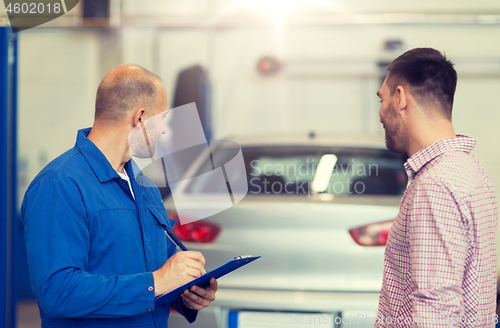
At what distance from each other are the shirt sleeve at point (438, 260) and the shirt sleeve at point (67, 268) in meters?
0.74

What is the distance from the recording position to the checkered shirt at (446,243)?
1328 mm

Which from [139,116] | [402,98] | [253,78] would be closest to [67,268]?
[139,116]

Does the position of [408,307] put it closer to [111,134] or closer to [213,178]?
[111,134]

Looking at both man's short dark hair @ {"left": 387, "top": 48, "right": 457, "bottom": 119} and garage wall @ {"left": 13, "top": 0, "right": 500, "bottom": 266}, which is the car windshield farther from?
man's short dark hair @ {"left": 387, "top": 48, "right": 457, "bottom": 119}

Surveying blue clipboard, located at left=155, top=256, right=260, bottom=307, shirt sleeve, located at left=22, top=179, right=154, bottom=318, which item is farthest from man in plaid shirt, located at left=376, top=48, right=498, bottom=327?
shirt sleeve, located at left=22, top=179, right=154, bottom=318

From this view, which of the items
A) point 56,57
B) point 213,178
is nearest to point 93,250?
point 213,178

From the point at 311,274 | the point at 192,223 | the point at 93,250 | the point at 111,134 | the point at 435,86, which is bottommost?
the point at 311,274

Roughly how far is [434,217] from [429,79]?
45 centimetres

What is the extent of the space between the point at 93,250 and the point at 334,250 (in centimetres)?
130

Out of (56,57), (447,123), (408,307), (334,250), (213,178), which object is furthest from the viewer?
(56,57)

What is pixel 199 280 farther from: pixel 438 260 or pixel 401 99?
pixel 401 99

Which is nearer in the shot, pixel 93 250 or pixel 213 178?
pixel 93 250

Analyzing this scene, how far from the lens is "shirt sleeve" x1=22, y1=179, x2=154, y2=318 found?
1396 mm

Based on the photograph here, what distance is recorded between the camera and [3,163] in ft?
8.32
